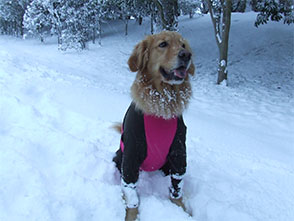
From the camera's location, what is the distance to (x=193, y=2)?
857 inches

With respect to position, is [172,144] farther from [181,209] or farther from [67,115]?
[67,115]

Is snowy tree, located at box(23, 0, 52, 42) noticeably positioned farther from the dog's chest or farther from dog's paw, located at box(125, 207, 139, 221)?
dog's paw, located at box(125, 207, 139, 221)

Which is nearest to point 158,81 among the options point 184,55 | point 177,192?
point 184,55

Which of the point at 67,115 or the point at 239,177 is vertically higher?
the point at 67,115

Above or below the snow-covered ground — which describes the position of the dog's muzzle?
above

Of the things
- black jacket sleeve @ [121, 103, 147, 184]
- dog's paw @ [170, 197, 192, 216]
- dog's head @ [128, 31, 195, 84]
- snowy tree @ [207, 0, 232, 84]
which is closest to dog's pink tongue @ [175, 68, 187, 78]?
dog's head @ [128, 31, 195, 84]

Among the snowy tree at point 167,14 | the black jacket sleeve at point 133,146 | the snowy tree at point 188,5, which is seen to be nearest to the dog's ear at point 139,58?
the black jacket sleeve at point 133,146

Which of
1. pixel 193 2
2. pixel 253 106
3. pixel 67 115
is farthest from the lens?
pixel 193 2

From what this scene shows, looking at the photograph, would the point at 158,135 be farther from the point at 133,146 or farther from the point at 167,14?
the point at 167,14

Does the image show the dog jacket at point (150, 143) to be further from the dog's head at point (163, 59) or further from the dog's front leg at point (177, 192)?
the dog's head at point (163, 59)

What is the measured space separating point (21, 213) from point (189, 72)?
1926mm

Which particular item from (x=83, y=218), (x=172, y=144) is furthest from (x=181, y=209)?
(x=83, y=218)

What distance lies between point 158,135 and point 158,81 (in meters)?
0.54

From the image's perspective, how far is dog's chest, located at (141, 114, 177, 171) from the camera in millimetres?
2098
